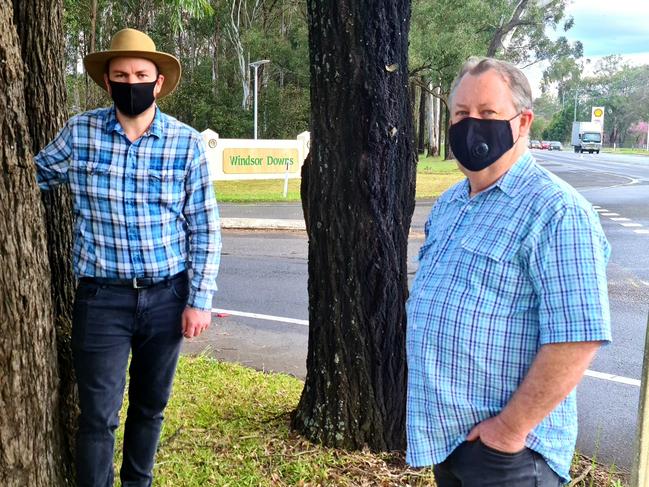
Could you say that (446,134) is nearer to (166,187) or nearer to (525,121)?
(166,187)

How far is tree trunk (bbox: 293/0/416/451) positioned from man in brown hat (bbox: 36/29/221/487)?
944mm

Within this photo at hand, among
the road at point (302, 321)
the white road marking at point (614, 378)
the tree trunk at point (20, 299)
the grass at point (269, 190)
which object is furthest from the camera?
the grass at point (269, 190)

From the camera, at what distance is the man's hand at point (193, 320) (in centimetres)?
281

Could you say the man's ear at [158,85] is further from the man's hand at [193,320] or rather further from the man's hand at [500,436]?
the man's hand at [500,436]

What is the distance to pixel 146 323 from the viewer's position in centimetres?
275

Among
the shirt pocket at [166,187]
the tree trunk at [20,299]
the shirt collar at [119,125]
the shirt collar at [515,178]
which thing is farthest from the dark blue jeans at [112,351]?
the shirt collar at [515,178]

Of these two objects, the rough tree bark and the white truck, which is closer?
the rough tree bark

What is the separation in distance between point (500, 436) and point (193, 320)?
56.9 inches

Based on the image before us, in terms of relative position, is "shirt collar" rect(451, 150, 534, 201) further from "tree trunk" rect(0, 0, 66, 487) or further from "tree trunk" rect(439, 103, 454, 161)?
"tree trunk" rect(0, 0, 66, 487)

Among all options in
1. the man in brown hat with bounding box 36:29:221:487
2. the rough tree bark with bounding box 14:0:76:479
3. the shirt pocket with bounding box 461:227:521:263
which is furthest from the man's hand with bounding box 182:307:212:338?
the shirt pocket with bounding box 461:227:521:263

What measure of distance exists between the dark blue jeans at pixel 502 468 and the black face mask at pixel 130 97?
1800mm

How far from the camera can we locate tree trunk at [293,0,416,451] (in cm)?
355

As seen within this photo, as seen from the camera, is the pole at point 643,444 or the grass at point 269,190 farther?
the grass at point 269,190

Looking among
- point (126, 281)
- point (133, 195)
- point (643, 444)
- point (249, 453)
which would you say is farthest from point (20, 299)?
point (643, 444)
